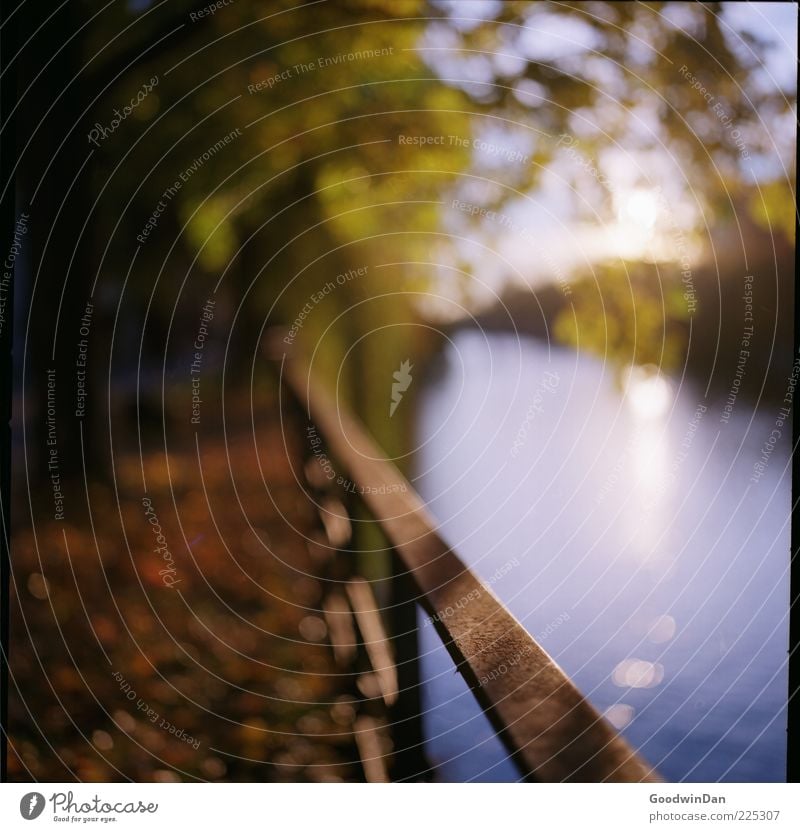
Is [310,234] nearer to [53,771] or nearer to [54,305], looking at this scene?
[54,305]

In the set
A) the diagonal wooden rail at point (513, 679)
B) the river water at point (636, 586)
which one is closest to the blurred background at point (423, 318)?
the river water at point (636, 586)

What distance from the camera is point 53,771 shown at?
4.27ft

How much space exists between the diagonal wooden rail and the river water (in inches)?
15.6

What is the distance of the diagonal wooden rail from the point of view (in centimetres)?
56

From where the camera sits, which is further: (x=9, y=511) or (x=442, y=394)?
(x=442, y=394)

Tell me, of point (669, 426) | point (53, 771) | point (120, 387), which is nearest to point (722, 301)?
point (53, 771)

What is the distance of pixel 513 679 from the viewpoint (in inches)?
24.3

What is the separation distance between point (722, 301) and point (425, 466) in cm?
107

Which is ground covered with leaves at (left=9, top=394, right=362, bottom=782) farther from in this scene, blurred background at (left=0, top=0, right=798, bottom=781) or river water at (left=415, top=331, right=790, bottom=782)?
river water at (left=415, top=331, right=790, bottom=782)

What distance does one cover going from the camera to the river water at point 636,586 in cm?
116

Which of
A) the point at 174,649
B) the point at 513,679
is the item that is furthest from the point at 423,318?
the point at 513,679

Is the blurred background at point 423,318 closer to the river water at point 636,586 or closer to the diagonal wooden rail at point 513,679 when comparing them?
the river water at point 636,586

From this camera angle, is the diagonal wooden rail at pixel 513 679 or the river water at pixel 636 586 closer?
the diagonal wooden rail at pixel 513 679

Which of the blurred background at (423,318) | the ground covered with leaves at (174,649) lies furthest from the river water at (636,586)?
the ground covered with leaves at (174,649)
